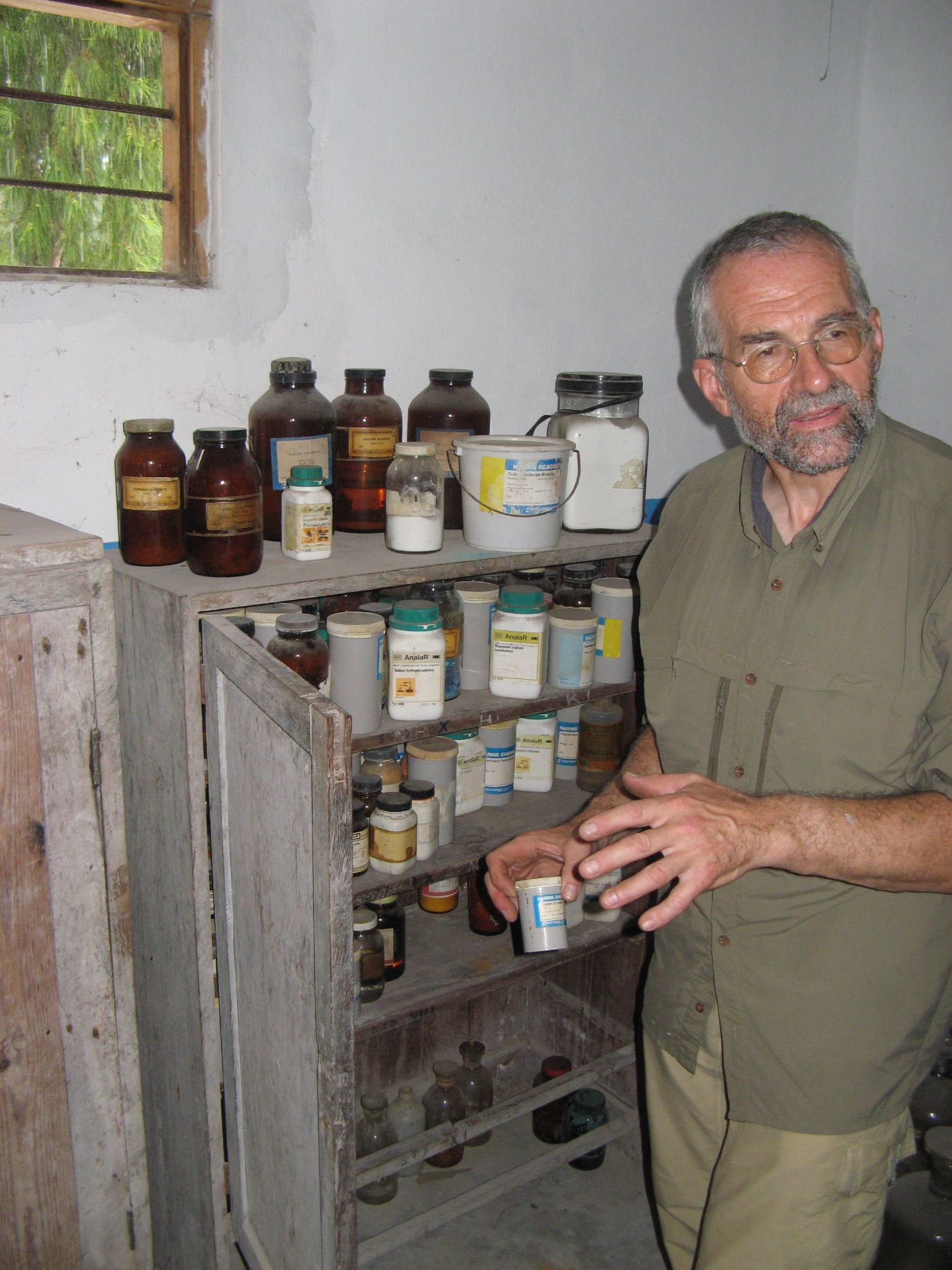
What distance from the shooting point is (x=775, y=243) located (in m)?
1.48

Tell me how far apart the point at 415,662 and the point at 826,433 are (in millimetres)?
778

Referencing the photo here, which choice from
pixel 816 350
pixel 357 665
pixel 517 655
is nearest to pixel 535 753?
pixel 517 655

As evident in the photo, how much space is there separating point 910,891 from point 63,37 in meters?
2.01

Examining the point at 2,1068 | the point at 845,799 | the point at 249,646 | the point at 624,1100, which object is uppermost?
the point at 249,646

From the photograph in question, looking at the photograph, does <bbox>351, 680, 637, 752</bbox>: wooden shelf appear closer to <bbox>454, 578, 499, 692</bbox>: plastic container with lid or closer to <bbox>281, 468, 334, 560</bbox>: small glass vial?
<bbox>454, 578, 499, 692</bbox>: plastic container with lid

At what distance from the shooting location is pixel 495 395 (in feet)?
7.54

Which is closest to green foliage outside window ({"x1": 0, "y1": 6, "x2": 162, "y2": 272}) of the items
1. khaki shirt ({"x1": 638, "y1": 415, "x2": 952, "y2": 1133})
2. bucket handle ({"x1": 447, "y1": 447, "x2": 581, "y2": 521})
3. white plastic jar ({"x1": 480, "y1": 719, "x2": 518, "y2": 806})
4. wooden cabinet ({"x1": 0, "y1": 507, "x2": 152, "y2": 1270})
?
wooden cabinet ({"x1": 0, "y1": 507, "x2": 152, "y2": 1270})

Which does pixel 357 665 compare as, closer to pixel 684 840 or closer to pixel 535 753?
pixel 535 753

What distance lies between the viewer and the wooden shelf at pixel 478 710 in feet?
5.73

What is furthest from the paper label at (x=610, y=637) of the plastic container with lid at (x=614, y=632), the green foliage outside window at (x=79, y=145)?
the green foliage outside window at (x=79, y=145)

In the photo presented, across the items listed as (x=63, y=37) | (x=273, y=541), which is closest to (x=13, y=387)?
(x=273, y=541)

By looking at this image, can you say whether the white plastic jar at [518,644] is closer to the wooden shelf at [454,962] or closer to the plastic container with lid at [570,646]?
the plastic container with lid at [570,646]

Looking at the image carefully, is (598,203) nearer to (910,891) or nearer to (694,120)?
(694,120)

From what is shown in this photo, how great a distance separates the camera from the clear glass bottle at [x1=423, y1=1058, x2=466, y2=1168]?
7.93 feet
